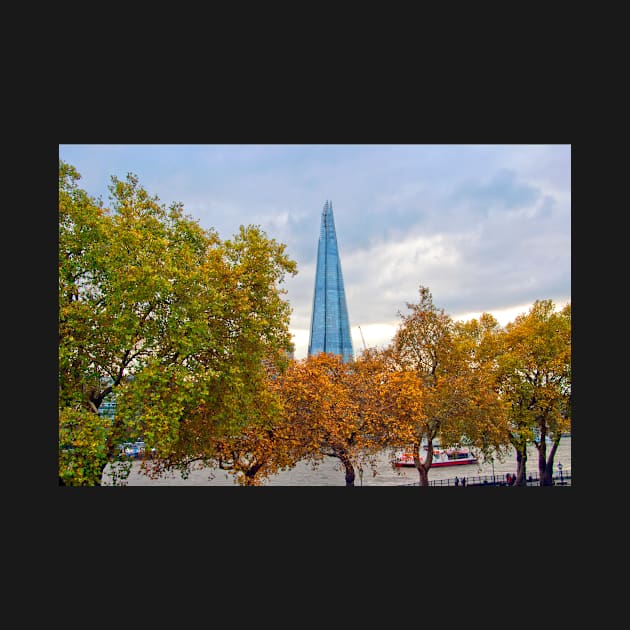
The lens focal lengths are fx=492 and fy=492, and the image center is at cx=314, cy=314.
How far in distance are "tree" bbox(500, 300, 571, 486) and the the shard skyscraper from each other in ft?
137

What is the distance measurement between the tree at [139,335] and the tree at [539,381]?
32.2ft

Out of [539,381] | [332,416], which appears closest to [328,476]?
[539,381]

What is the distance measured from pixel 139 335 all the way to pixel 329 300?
51.0 metres

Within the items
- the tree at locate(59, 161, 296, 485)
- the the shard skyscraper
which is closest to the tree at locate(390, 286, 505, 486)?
the tree at locate(59, 161, 296, 485)

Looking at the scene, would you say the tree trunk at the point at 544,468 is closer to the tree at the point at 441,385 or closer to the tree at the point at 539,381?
the tree at the point at 539,381

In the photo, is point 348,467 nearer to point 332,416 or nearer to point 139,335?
point 332,416

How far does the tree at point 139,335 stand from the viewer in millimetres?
8828

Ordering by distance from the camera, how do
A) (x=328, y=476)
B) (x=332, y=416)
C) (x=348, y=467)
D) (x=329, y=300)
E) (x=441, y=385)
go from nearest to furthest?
(x=332, y=416), (x=348, y=467), (x=441, y=385), (x=328, y=476), (x=329, y=300)

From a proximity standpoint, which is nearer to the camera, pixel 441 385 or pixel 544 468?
pixel 441 385

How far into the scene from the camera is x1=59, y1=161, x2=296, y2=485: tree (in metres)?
8.83

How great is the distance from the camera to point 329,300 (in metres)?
60.0

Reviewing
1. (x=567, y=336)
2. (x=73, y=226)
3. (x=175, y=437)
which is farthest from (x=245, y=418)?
(x=567, y=336)

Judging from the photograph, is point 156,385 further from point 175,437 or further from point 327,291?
point 327,291

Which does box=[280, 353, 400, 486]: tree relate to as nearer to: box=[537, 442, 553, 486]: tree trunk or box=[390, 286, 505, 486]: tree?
box=[390, 286, 505, 486]: tree
